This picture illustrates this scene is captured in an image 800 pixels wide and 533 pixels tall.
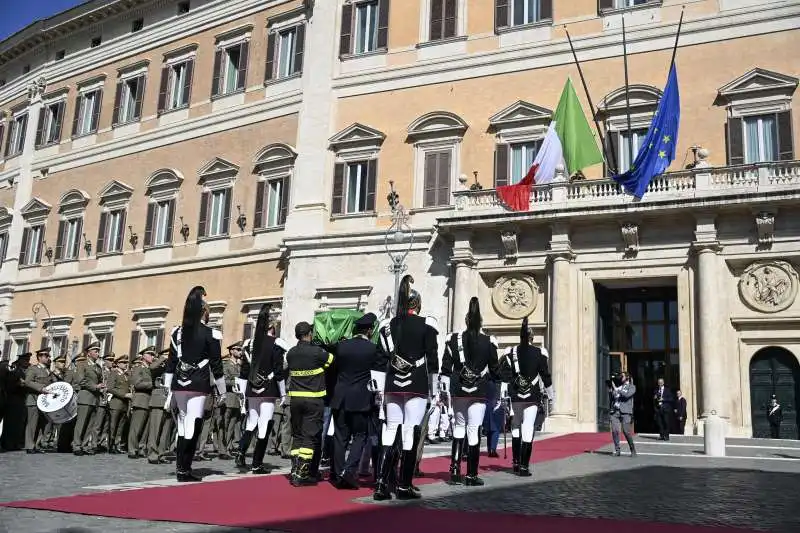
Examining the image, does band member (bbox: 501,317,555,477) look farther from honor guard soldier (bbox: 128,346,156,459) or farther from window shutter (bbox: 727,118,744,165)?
window shutter (bbox: 727,118,744,165)

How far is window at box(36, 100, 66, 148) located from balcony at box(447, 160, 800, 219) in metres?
21.0

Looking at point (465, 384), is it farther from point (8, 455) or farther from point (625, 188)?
point (625, 188)

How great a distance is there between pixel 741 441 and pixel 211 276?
57.3 feet

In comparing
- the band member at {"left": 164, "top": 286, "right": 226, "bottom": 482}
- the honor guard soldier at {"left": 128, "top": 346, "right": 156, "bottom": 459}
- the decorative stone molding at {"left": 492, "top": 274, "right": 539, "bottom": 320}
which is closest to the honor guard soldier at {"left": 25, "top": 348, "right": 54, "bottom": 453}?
the honor guard soldier at {"left": 128, "top": 346, "right": 156, "bottom": 459}

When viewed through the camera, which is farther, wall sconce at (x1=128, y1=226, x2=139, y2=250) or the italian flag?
wall sconce at (x1=128, y1=226, x2=139, y2=250)

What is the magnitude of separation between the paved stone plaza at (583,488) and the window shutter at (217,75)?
58.7 feet

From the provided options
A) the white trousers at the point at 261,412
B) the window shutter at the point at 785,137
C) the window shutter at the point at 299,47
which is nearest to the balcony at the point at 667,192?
the window shutter at the point at 785,137

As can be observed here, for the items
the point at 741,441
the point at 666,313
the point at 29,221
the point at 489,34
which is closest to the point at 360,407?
the point at 741,441

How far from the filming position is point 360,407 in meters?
8.84

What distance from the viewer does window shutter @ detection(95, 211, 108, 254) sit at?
100 feet

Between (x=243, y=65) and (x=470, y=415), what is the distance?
877 inches

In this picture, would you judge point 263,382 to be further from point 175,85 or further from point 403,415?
point 175,85

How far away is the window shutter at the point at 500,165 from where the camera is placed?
2261 cm

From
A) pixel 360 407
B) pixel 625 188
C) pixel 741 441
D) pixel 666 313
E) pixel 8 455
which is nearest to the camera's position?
pixel 360 407
